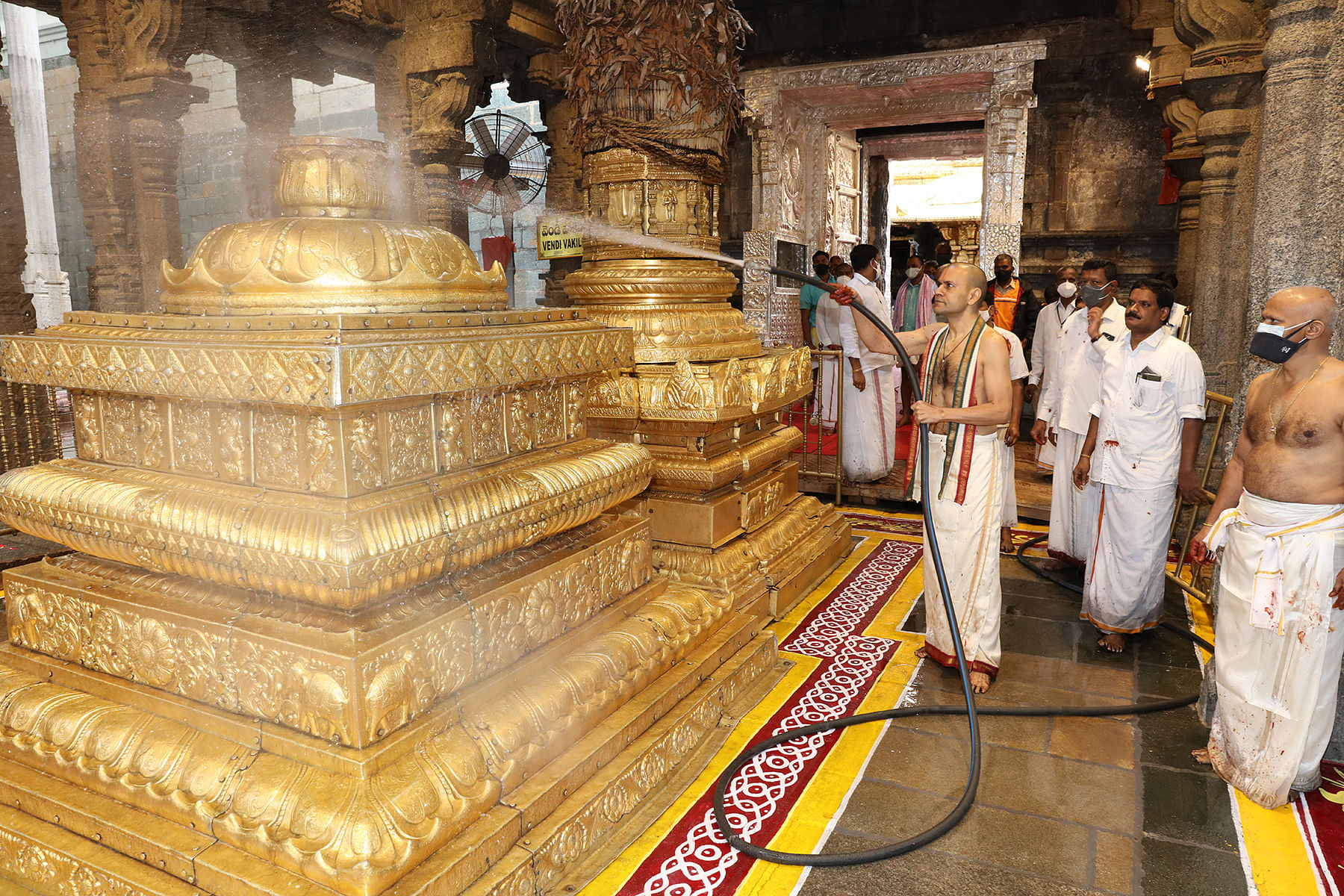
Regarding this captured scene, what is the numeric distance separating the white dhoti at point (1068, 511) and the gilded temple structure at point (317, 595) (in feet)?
9.51

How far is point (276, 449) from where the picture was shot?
214 centimetres

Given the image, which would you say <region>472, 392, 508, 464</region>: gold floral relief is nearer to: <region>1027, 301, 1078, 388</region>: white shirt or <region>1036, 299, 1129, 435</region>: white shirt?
<region>1036, 299, 1129, 435</region>: white shirt

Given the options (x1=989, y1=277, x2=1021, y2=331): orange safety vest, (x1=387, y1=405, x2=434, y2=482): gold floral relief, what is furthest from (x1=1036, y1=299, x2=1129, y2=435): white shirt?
(x1=387, y1=405, x2=434, y2=482): gold floral relief

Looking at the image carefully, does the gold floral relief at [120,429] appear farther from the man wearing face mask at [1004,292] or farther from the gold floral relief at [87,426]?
the man wearing face mask at [1004,292]

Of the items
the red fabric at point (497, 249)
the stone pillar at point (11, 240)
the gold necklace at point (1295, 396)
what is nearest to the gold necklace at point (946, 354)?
the gold necklace at point (1295, 396)

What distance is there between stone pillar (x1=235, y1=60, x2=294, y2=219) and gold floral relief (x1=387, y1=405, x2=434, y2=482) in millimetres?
5107

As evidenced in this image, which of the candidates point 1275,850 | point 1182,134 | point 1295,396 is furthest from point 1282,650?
point 1182,134

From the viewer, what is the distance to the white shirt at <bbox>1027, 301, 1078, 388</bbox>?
299 inches

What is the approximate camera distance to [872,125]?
10.2 m

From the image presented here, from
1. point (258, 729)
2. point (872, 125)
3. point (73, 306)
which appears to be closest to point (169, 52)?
point (73, 306)

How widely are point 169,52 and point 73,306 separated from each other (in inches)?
66.1

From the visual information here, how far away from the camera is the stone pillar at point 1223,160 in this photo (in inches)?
226

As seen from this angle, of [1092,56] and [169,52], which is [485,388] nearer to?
[169,52]

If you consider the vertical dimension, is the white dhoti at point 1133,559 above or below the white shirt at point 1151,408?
below
